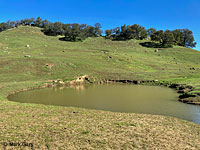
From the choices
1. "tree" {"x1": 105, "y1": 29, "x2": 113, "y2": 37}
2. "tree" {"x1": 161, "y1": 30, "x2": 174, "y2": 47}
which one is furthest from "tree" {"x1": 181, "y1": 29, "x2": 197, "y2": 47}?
"tree" {"x1": 105, "y1": 29, "x2": 113, "y2": 37}

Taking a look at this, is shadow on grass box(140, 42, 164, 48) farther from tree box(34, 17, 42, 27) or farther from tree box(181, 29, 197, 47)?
tree box(34, 17, 42, 27)

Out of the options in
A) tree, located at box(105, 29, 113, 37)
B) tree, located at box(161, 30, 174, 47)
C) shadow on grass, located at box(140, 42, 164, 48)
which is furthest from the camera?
tree, located at box(105, 29, 113, 37)

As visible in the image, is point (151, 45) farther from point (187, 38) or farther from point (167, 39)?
point (187, 38)

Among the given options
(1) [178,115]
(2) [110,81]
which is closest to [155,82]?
(2) [110,81]

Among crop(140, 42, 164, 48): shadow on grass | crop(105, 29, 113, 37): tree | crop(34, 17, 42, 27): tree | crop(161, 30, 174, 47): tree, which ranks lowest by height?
crop(140, 42, 164, 48): shadow on grass

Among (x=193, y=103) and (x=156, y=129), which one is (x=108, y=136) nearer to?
(x=156, y=129)

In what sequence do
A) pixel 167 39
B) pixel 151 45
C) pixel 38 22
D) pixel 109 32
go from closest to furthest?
pixel 167 39
pixel 151 45
pixel 109 32
pixel 38 22

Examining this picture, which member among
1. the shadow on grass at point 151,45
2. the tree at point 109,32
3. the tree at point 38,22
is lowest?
the shadow on grass at point 151,45

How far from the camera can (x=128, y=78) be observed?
155 feet

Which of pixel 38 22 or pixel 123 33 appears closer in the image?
pixel 123 33

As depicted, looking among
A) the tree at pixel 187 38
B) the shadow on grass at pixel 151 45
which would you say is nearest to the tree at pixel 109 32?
the shadow on grass at pixel 151 45

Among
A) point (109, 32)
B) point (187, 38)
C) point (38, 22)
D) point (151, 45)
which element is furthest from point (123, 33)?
point (38, 22)

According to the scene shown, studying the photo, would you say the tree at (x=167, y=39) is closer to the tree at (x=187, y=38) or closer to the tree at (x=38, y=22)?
the tree at (x=187, y=38)

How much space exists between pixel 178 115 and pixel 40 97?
73.3 feet
